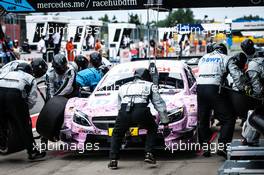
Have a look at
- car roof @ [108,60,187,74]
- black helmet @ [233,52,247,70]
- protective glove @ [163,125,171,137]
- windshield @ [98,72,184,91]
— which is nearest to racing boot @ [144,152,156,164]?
protective glove @ [163,125,171,137]

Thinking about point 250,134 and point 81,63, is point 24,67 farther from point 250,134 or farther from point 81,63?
point 250,134

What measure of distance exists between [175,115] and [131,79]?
1.68 m

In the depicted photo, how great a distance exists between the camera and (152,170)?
8.49m

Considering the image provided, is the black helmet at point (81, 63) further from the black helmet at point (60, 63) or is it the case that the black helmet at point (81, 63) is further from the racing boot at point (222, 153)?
the racing boot at point (222, 153)

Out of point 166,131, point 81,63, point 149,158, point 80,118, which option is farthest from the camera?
point 81,63

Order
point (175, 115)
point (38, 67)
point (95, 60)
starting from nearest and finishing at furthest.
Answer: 1. point (175, 115)
2. point (38, 67)
3. point (95, 60)

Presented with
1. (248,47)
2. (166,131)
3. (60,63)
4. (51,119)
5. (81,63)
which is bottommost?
(166,131)

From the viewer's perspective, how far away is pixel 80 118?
369 inches

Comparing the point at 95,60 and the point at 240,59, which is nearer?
the point at 240,59

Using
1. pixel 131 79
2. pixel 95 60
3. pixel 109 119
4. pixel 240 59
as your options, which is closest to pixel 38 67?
pixel 109 119

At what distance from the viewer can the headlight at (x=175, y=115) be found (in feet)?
30.2

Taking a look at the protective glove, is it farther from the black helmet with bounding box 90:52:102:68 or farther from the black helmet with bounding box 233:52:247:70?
the black helmet with bounding box 90:52:102:68

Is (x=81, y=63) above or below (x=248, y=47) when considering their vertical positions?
below

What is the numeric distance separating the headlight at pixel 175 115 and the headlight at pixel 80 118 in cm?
129
